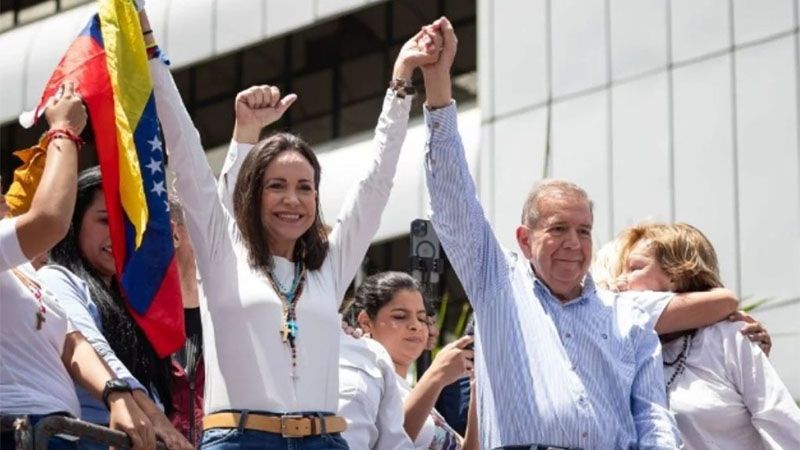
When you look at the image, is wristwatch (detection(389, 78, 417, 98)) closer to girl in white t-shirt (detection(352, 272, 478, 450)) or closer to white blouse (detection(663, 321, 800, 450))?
white blouse (detection(663, 321, 800, 450))

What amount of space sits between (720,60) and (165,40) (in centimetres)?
834

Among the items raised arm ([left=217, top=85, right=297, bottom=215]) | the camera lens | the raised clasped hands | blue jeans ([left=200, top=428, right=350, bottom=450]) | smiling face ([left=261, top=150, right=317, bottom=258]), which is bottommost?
blue jeans ([left=200, top=428, right=350, bottom=450])

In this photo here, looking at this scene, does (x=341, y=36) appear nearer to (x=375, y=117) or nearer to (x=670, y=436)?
(x=375, y=117)

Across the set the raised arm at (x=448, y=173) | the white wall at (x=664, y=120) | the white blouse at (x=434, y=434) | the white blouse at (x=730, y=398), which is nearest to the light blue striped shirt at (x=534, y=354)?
the raised arm at (x=448, y=173)

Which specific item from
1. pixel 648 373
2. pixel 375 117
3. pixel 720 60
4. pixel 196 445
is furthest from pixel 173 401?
pixel 375 117

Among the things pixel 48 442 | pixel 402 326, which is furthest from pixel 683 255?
pixel 48 442

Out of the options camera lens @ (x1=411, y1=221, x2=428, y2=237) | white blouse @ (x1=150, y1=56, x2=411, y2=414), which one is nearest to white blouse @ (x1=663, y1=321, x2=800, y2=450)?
white blouse @ (x1=150, y1=56, x2=411, y2=414)

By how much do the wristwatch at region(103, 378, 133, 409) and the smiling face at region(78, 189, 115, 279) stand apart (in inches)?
34.4

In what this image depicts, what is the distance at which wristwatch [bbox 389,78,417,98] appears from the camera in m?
7.21

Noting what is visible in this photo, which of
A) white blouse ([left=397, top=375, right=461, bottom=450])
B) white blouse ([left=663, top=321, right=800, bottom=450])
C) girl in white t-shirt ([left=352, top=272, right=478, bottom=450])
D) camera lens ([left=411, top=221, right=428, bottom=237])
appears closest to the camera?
white blouse ([left=663, top=321, right=800, bottom=450])

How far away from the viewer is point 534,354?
712 cm

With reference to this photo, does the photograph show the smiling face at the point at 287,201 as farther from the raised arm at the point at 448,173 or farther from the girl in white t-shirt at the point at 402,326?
the girl in white t-shirt at the point at 402,326

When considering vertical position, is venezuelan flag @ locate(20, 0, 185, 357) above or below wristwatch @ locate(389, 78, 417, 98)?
below

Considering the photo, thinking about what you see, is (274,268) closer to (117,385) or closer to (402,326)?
(117,385)
